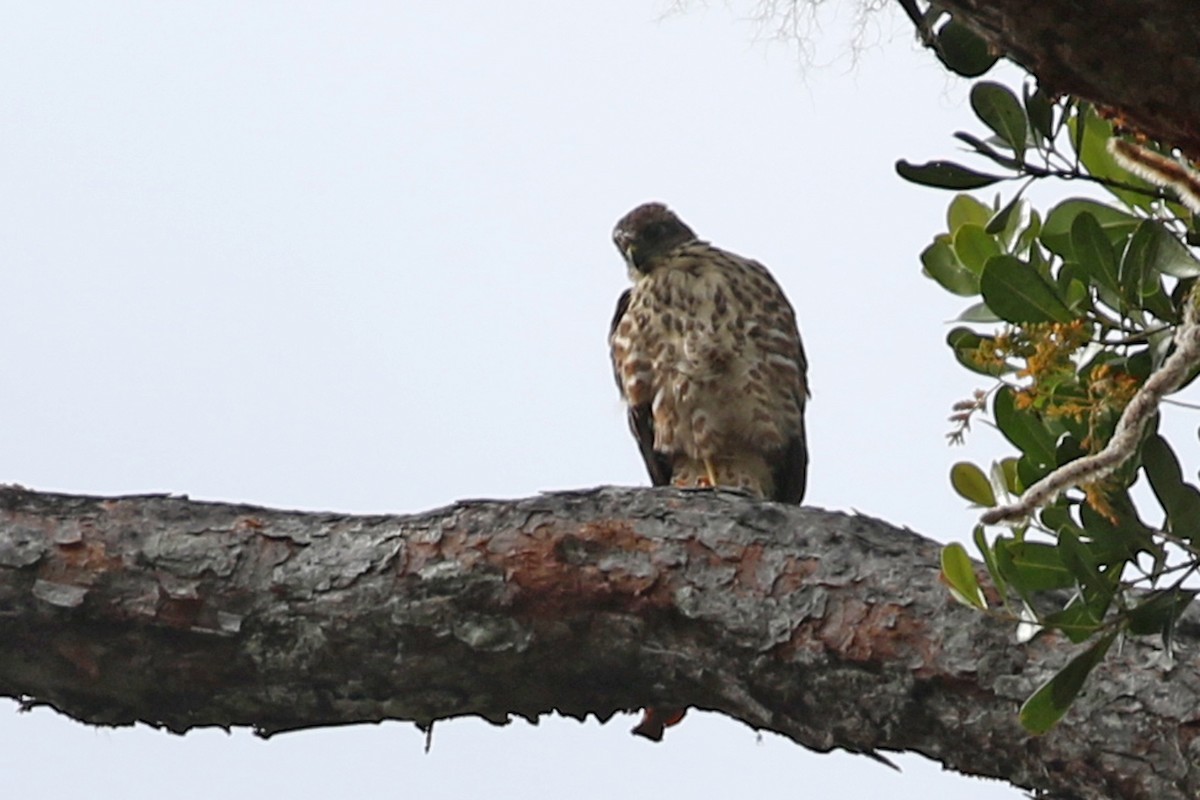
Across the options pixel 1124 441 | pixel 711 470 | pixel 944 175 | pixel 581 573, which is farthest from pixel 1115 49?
pixel 711 470

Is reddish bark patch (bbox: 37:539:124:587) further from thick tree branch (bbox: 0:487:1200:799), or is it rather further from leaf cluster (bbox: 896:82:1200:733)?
leaf cluster (bbox: 896:82:1200:733)

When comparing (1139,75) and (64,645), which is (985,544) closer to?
(1139,75)

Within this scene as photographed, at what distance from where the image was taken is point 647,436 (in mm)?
5043

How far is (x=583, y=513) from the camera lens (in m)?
2.78

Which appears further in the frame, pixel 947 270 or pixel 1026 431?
pixel 947 270

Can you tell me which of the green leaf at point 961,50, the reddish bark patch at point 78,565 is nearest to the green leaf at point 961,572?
the green leaf at point 961,50

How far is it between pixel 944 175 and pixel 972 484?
37 centimetres

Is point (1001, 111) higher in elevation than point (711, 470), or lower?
lower

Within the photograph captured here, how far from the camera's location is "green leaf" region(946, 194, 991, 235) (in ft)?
7.24

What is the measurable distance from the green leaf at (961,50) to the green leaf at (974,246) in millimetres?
251

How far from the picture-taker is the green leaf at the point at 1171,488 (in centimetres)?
190

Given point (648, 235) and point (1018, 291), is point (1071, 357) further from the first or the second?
point (648, 235)

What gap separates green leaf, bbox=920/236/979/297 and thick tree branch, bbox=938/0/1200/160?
2.40ft

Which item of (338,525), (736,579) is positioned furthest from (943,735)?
(338,525)
